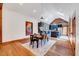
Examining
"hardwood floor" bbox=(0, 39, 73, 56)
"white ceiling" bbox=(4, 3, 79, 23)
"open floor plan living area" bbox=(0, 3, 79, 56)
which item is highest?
"white ceiling" bbox=(4, 3, 79, 23)

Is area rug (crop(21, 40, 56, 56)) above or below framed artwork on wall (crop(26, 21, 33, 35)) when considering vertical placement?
below

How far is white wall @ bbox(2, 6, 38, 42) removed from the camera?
1347 mm

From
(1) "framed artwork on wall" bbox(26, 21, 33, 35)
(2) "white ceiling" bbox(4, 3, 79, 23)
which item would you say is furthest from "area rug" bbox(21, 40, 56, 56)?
(2) "white ceiling" bbox(4, 3, 79, 23)

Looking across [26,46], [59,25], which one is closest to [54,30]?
[59,25]

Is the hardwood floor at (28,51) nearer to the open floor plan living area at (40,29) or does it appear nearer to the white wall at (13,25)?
the open floor plan living area at (40,29)

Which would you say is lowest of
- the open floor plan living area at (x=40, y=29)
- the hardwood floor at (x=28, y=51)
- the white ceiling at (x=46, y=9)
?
the hardwood floor at (x=28, y=51)

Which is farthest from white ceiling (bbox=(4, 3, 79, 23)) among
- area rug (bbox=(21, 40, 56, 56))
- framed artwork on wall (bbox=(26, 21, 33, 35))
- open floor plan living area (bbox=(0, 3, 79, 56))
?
area rug (bbox=(21, 40, 56, 56))

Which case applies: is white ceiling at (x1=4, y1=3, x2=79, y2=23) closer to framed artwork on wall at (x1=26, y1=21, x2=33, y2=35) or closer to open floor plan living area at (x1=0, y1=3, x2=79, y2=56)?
open floor plan living area at (x1=0, y1=3, x2=79, y2=56)

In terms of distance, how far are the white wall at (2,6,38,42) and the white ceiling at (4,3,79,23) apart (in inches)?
3.0

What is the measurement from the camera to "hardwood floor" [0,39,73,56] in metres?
1.38

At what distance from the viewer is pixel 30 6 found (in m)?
1.41

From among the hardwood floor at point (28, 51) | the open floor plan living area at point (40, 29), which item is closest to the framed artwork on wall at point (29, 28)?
the open floor plan living area at point (40, 29)

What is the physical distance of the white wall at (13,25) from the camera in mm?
1347

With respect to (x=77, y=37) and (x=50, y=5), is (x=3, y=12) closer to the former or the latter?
(x=50, y=5)
